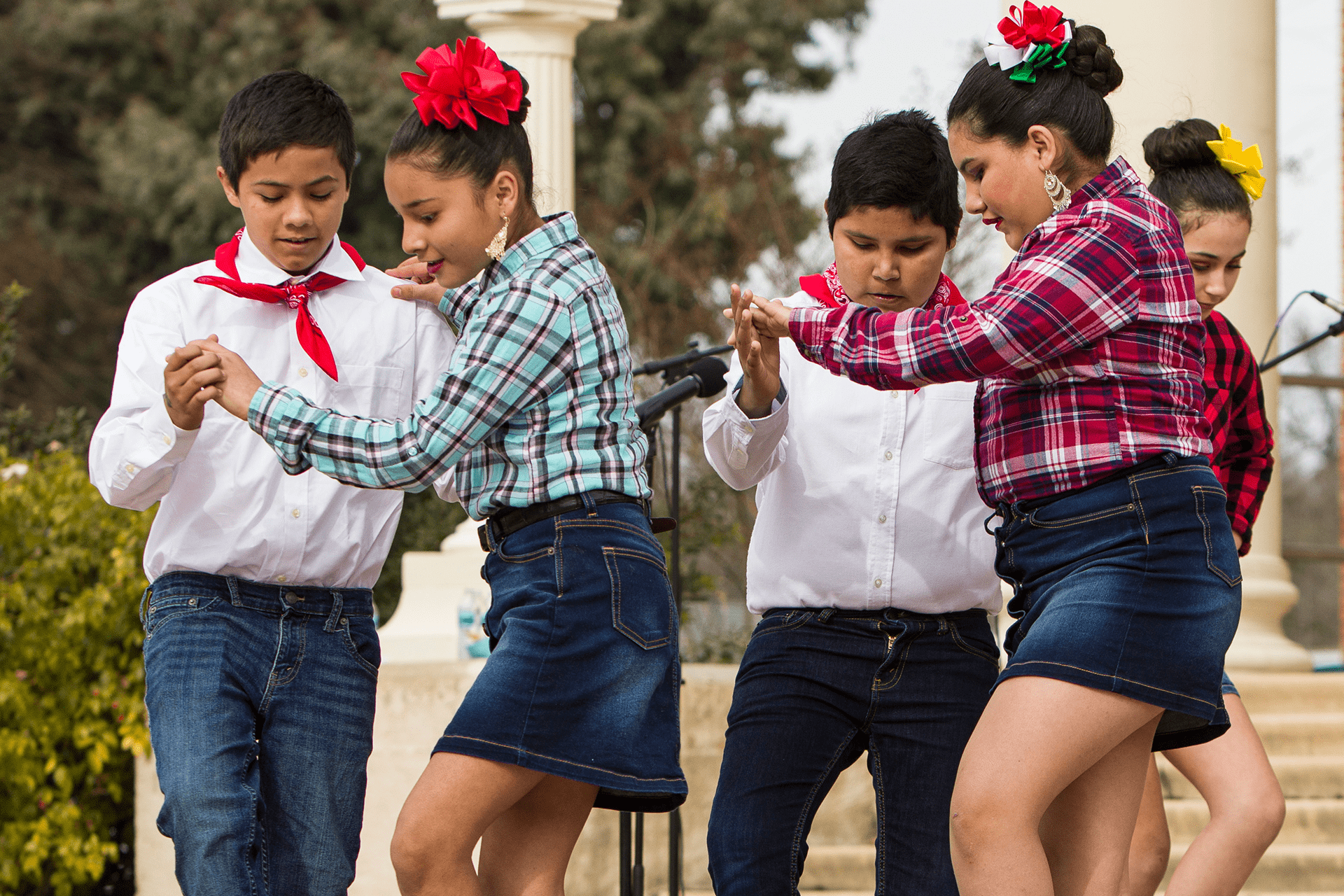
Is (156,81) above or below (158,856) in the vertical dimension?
above

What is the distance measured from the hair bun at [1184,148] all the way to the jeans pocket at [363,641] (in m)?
2.07

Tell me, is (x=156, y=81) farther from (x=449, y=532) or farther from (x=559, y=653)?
(x=559, y=653)

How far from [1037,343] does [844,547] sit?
0.70 m

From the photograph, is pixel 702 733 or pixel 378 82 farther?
pixel 378 82

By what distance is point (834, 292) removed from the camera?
2.92m

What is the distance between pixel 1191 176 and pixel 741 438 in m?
1.35

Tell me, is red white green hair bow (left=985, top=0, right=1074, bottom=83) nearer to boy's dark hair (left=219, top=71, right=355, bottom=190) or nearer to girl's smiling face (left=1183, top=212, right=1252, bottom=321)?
girl's smiling face (left=1183, top=212, right=1252, bottom=321)

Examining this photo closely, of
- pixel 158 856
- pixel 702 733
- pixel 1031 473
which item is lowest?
pixel 158 856

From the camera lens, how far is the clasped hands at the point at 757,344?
264cm

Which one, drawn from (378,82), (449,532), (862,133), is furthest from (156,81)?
(862,133)

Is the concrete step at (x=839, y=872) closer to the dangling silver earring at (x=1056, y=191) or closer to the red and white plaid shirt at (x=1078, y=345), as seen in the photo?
the red and white plaid shirt at (x=1078, y=345)

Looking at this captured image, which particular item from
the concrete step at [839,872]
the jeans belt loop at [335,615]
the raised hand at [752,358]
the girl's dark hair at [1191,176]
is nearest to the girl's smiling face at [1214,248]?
the girl's dark hair at [1191,176]

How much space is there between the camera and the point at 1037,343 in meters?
2.36

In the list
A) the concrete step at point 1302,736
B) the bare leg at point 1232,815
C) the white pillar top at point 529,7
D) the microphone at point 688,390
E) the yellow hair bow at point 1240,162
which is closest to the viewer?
the bare leg at point 1232,815
